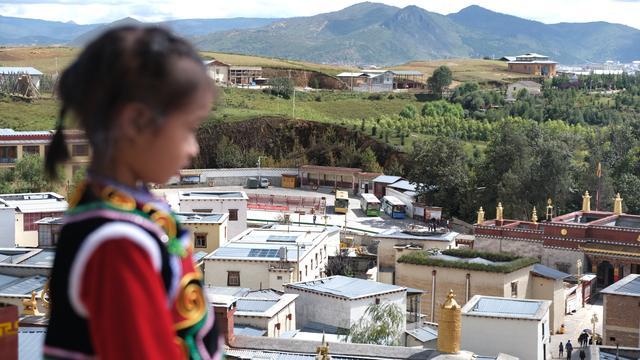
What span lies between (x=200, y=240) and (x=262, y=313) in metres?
14.0

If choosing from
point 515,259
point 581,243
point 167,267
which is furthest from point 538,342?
point 167,267

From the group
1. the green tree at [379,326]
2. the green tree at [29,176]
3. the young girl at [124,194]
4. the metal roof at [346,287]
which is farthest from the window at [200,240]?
the young girl at [124,194]

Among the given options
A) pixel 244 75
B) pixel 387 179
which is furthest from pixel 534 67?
pixel 387 179

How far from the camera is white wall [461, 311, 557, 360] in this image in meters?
26.2

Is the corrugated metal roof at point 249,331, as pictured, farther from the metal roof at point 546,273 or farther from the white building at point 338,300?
the metal roof at point 546,273

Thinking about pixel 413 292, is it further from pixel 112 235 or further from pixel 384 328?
pixel 112 235

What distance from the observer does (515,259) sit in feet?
119

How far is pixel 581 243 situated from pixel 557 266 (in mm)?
1450

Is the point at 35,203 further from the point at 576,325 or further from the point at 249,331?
the point at 576,325

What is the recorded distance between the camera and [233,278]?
34.8 meters

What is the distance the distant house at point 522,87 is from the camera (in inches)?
4714

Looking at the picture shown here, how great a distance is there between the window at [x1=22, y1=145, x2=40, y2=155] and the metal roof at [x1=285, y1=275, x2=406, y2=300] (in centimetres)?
3693

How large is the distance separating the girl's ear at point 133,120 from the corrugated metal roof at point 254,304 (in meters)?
24.0

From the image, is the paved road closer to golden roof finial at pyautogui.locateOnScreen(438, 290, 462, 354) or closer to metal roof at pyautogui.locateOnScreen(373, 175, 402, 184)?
golden roof finial at pyautogui.locateOnScreen(438, 290, 462, 354)
